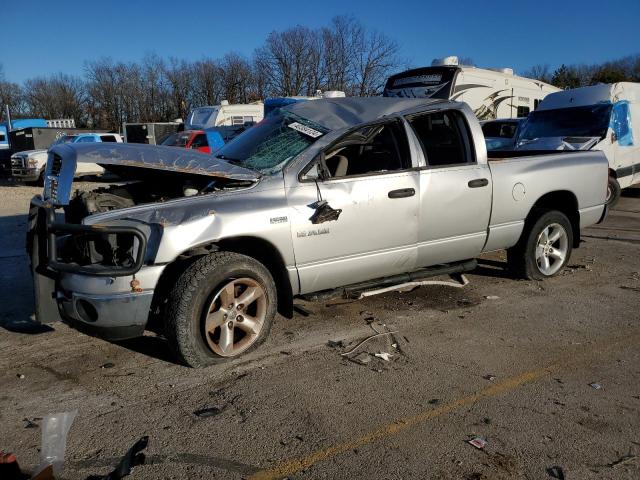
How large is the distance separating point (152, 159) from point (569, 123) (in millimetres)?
10123

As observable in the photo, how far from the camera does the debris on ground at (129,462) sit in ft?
8.27

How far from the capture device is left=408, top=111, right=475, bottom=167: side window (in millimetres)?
4968

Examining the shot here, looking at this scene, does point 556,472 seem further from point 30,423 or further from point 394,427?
point 30,423

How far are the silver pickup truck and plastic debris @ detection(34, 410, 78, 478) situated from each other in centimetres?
65

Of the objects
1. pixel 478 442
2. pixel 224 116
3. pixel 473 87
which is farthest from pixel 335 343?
pixel 224 116

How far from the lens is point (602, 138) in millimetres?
10695

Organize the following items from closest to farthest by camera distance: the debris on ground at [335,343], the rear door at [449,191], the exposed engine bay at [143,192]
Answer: the exposed engine bay at [143,192] < the debris on ground at [335,343] < the rear door at [449,191]

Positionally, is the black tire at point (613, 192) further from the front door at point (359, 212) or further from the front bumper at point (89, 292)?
the front bumper at point (89, 292)

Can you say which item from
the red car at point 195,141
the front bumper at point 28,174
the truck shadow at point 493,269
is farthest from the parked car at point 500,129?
the front bumper at point 28,174

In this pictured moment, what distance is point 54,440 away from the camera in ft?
9.48

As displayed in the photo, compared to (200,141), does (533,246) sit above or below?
below

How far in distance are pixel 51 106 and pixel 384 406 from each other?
2700 inches

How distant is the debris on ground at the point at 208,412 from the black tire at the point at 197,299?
55 centimetres

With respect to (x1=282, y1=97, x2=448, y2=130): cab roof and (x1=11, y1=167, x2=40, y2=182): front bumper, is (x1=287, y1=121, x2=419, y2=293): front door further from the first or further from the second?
(x1=11, y1=167, x2=40, y2=182): front bumper
